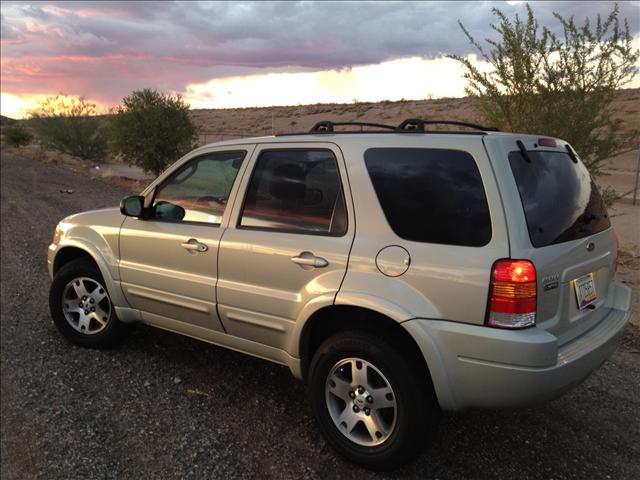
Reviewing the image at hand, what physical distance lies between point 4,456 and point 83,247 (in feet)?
6.03

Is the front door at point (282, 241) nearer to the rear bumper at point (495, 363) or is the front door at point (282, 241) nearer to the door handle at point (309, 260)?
the door handle at point (309, 260)

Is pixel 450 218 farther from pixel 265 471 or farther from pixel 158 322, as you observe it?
pixel 158 322

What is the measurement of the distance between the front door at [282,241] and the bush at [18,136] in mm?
38010

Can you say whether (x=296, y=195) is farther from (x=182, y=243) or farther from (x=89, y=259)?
(x=89, y=259)

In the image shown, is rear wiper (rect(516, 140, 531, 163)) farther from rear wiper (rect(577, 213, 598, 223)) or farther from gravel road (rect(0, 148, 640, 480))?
gravel road (rect(0, 148, 640, 480))

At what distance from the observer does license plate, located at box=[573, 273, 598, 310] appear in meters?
2.98

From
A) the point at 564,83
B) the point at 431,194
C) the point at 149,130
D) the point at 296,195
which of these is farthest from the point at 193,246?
the point at 149,130

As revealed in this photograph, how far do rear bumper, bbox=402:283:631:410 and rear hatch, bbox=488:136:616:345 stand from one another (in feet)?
0.41

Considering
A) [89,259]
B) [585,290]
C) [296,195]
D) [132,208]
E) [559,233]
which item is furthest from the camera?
[89,259]

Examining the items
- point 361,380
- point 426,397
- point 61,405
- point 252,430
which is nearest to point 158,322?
point 61,405

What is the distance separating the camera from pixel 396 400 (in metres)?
2.94

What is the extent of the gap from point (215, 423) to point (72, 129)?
90.1 feet

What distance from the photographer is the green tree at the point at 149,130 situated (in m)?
17.3

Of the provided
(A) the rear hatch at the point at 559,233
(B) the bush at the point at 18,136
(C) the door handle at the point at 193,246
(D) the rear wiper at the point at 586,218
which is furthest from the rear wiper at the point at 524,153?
(B) the bush at the point at 18,136
